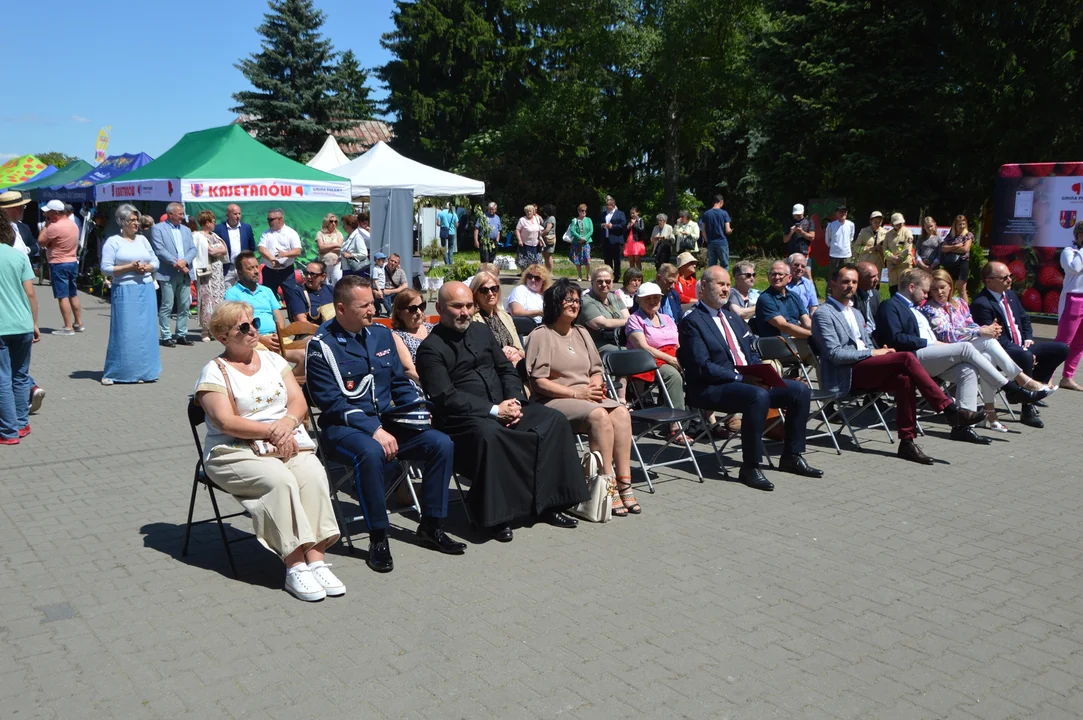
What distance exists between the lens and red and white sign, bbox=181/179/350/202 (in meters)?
17.0

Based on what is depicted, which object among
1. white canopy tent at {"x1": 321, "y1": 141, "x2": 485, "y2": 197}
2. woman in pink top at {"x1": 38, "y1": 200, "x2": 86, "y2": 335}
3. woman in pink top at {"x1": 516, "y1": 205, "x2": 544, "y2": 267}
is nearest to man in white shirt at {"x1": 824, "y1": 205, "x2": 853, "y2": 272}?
woman in pink top at {"x1": 516, "y1": 205, "x2": 544, "y2": 267}

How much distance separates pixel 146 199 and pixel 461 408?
13967mm

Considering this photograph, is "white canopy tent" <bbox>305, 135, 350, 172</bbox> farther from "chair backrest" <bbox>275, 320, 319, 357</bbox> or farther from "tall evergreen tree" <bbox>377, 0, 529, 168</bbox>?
"tall evergreen tree" <bbox>377, 0, 529, 168</bbox>

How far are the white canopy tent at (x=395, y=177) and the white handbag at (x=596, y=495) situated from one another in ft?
47.3

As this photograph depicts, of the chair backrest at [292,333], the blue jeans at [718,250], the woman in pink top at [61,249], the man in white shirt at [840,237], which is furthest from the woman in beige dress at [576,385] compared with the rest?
the man in white shirt at [840,237]

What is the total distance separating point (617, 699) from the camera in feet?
12.5

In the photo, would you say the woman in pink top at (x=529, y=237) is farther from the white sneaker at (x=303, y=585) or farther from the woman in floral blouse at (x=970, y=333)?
the white sneaker at (x=303, y=585)

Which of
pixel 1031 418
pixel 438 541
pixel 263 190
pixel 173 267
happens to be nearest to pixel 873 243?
pixel 1031 418

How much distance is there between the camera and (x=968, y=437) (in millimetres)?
8477

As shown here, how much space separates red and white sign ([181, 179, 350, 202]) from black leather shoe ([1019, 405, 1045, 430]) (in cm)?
1336

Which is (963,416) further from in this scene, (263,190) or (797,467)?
(263,190)

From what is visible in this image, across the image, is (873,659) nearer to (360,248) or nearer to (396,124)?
(360,248)

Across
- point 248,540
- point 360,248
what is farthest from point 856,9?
point 248,540

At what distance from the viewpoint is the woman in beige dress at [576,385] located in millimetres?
6301
